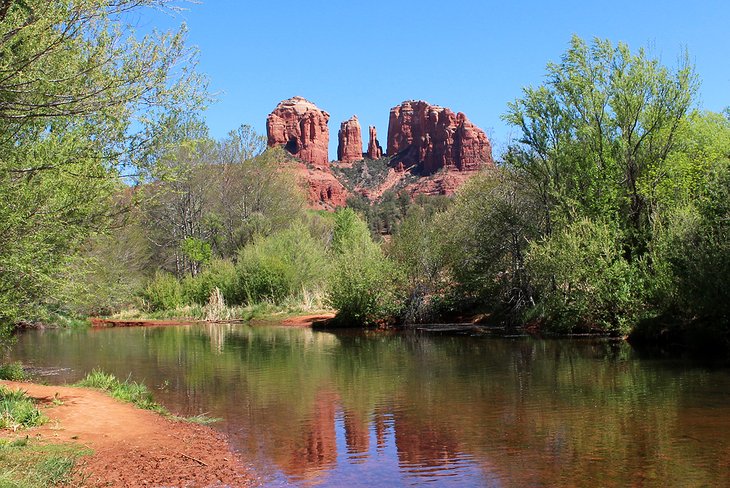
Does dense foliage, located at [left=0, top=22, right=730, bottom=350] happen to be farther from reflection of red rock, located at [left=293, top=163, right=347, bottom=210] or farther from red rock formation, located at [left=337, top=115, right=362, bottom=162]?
red rock formation, located at [left=337, top=115, right=362, bottom=162]

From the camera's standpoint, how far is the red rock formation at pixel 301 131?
5694 inches

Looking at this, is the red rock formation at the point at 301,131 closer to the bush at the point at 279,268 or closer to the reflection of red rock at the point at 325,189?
the reflection of red rock at the point at 325,189

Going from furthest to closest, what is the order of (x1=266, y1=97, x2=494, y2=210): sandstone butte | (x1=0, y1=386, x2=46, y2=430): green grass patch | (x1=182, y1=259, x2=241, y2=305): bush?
(x1=266, y1=97, x2=494, y2=210): sandstone butte, (x1=182, y1=259, x2=241, y2=305): bush, (x1=0, y1=386, x2=46, y2=430): green grass patch

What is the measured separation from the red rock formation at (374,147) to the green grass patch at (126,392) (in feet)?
482

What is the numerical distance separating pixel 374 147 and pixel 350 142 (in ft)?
25.0

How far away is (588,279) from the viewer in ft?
83.0

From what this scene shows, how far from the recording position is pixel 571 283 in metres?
26.3

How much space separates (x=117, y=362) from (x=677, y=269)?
668 inches

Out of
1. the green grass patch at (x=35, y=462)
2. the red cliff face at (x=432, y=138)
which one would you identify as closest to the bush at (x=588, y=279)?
the green grass patch at (x=35, y=462)

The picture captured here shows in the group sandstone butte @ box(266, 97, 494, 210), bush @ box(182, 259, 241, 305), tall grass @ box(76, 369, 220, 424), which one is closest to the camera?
tall grass @ box(76, 369, 220, 424)

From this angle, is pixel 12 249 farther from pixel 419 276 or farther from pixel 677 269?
pixel 419 276

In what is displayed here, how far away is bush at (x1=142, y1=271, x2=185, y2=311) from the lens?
47875 mm

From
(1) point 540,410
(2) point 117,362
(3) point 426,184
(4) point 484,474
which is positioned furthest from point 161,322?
(3) point 426,184

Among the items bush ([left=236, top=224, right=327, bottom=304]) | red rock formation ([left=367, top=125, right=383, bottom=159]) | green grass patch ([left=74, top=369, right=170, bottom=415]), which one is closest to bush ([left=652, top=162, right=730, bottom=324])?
green grass patch ([left=74, top=369, right=170, bottom=415])
